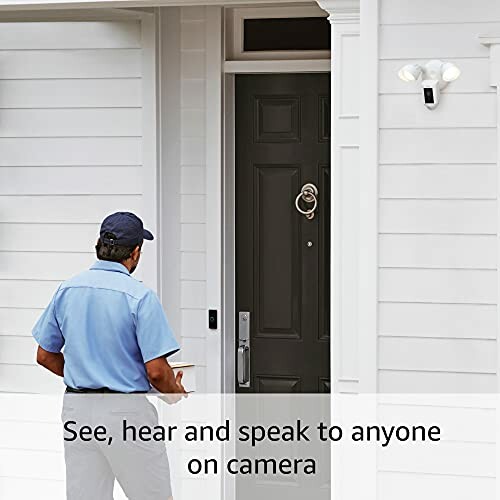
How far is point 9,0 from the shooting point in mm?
4648

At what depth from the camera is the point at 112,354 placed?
3.92 m

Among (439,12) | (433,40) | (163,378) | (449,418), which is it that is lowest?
(449,418)

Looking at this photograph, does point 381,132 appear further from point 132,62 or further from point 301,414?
point 301,414

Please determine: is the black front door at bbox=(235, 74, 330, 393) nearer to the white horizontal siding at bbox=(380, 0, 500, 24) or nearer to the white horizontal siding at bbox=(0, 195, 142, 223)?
the white horizontal siding at bbox=(0, 195, 142, 223)

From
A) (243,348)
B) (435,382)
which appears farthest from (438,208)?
(243,348)

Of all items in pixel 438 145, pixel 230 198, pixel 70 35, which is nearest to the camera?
pixel 438 145

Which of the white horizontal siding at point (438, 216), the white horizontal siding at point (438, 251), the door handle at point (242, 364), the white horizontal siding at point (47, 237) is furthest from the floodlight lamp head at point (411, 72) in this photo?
the door handle at point (242, 364)

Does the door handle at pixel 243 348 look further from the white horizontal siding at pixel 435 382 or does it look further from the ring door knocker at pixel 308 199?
the white horizontal siding at pixel 435 382

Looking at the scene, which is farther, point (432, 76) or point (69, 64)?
point (69, 64)

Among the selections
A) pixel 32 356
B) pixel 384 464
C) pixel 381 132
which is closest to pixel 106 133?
pixel 32 356

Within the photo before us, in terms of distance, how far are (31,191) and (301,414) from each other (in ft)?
5.87

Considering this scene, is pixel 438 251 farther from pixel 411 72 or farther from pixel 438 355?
pixel 411 72

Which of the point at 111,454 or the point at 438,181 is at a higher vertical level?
Answer: the point at 438,181

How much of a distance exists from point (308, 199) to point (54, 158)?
4.22ft
